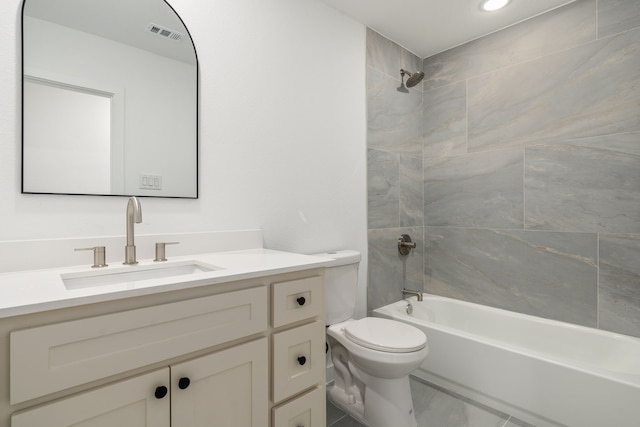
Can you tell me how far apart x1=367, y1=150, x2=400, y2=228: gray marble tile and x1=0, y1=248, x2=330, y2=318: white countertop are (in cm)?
104

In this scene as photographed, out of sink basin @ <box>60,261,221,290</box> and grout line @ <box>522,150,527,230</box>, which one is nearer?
sink basin @ <box>60,261,221,290</box>

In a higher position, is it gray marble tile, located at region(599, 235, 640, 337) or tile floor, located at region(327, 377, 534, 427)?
gray marble tile, located at region(599, 235, 640, 337)

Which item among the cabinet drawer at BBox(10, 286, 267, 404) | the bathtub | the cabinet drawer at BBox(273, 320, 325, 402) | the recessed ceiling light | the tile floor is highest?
the recessed ceiling light

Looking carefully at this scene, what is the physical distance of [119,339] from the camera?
0.77 metres

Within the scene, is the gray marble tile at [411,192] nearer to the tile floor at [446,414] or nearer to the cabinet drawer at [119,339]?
the tile floor at [446,414]

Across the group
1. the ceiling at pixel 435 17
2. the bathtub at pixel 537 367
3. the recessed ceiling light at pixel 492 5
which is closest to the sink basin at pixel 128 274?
the bathtub at pixel 537 367

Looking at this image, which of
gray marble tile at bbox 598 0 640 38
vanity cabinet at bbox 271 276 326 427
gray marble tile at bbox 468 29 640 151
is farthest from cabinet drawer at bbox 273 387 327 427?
gray marble tile at bbox 598 0 640 38

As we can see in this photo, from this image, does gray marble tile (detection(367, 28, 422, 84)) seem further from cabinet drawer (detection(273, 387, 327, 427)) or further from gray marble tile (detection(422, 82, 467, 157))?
cabinet drawer (detection(273, 387, 327, 427))

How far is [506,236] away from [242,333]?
199 centimetres

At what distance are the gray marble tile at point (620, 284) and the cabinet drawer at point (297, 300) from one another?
178 centimetres

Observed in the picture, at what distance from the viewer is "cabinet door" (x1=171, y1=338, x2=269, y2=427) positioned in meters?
0.85

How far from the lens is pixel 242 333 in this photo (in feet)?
3.18

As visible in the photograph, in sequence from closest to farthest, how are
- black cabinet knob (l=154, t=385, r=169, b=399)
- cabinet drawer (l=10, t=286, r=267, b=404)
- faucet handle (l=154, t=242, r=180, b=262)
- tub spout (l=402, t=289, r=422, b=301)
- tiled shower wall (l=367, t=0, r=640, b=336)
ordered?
1. cabinet drawer (l=10, t=286, r=267, b=404)
2. black cabinet knob (l=154, t=385, r=169, b=399)
3. faucet handle (l=154, t=242, r=180, b=262)
4. tiled shower wall (l=367, t=0, r=640, b=336)
5. tub spout (l=402, t=289, r=422, b=301)

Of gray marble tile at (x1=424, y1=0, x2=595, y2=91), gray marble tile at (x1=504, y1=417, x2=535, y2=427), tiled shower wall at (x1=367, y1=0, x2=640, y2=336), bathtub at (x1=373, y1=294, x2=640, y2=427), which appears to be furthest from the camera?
gray marble tile at (x1=424, y1=0, x2=595, y2=91)
